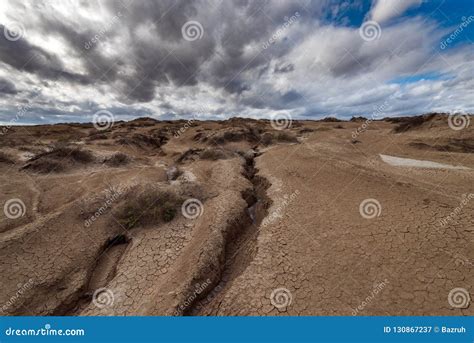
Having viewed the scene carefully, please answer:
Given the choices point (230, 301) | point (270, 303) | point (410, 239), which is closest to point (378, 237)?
point (410, 239)

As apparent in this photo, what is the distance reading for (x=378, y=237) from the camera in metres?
7.36

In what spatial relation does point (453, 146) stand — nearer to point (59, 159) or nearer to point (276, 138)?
point (276, 138)

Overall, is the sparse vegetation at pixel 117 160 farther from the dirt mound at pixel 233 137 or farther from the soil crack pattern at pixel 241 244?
the dirt mound at pixel 233 137
